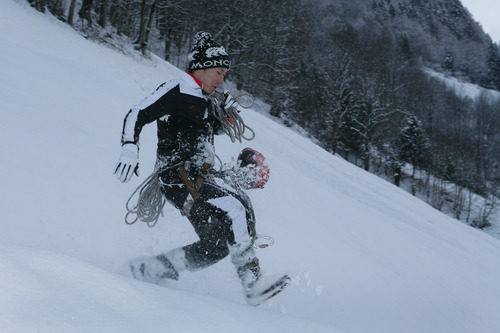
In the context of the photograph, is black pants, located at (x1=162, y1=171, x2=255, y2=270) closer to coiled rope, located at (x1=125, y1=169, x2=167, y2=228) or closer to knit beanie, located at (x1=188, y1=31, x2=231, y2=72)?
coiled rope, located at (x1=125, y1=169, x2=167, y2=228)

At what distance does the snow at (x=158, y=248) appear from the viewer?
151cm

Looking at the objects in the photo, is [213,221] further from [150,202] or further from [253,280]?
[150,202]

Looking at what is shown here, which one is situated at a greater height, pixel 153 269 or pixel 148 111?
pixel 148 111

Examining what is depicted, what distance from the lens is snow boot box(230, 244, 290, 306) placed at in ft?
8.23

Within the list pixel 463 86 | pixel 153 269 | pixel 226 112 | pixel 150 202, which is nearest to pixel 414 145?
A: pixel 226 112

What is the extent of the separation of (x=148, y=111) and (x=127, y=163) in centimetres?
40

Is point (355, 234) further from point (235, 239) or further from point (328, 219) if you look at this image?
point (235, 239)

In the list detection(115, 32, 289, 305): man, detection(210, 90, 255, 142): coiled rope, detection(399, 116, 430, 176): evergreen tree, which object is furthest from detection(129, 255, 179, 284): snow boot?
detection(399, 116, 430, 176): evergreen tree

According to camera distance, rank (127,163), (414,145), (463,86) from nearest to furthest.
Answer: (127,163) < (414,145) < (463,86)

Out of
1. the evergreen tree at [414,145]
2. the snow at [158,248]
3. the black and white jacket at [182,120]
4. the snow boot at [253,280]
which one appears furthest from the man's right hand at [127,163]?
the evergreen tree at [414,145]

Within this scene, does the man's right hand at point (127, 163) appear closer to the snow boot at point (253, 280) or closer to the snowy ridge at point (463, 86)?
the snow boot at point (253, 280)

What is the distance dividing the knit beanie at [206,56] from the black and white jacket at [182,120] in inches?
5.0

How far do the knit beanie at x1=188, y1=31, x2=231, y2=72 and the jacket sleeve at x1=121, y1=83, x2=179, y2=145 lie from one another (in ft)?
0.83

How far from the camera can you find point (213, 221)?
8.21 ft
